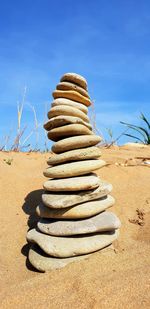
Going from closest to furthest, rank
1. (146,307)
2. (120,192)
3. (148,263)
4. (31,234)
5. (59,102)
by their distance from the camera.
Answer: (146,307) < (148,263) < (31,234) < (59,102) < (120,192)

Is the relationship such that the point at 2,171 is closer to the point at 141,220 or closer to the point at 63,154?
the point at 63,154

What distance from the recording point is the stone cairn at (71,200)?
3416 mm

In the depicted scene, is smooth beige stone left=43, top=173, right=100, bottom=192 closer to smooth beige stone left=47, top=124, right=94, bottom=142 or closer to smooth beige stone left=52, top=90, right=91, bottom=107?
smooth beige stone left=47, top=124, right=94, bottom=142

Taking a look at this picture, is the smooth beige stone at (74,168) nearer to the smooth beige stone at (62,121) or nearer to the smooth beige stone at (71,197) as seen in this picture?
the smooth beige stone at (71,197)

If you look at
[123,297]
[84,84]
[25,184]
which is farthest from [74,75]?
[123,297]

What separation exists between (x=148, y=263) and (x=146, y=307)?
78cm

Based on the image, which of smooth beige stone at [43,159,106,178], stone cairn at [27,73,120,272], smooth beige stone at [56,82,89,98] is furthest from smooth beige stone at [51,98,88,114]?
smooth beige stone at [43,159,106,178]

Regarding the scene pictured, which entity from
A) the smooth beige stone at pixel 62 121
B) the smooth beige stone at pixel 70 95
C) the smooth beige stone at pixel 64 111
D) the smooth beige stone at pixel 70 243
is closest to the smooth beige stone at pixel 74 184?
the smooth beige stone at pixel 70 243

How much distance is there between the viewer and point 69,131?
3920 millimetres

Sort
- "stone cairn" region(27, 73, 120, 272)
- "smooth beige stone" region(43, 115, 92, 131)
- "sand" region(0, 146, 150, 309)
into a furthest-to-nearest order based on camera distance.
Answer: "smooth beige stone" region(43, 115, 92, 131), "stone cairn" region(27, 73, 120, 272), "sand" region(0, 146, 150, 309)

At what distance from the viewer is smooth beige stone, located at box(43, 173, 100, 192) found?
3.62 metres

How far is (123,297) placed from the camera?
8.75 feet

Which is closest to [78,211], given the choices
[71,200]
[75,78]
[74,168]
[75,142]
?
[71,200]

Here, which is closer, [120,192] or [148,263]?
Result: [148,263]
